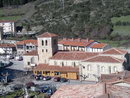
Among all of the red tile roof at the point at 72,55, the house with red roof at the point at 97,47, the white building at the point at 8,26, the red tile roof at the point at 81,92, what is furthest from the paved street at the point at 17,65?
the white building at the point at 8,26

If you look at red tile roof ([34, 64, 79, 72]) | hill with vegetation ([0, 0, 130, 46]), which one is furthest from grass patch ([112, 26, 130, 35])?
red tile roof ([34, 64, 79, 72])

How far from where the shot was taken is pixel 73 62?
123 feet

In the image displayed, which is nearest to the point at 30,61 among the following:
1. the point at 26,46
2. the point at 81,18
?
the point at 26,46

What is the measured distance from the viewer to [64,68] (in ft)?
123

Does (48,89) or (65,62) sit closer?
(48,89)

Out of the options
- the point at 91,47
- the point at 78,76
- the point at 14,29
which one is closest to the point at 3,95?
the point at 78,76

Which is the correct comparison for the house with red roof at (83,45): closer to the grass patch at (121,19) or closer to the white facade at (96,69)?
the white facade at (96,69)

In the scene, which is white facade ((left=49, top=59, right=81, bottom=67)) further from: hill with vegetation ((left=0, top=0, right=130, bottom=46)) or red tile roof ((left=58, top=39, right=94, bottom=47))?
hill with vegetation ((left=0, top=0, right=130, bottom=46))

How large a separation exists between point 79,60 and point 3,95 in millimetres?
10449

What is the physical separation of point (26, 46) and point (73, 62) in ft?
54.6

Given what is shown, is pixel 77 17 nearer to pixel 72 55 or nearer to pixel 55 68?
pixel 72 55

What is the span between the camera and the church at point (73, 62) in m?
34.8

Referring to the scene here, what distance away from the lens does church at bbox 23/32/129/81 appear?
3483cm

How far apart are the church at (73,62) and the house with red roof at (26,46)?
9840 millimetres
